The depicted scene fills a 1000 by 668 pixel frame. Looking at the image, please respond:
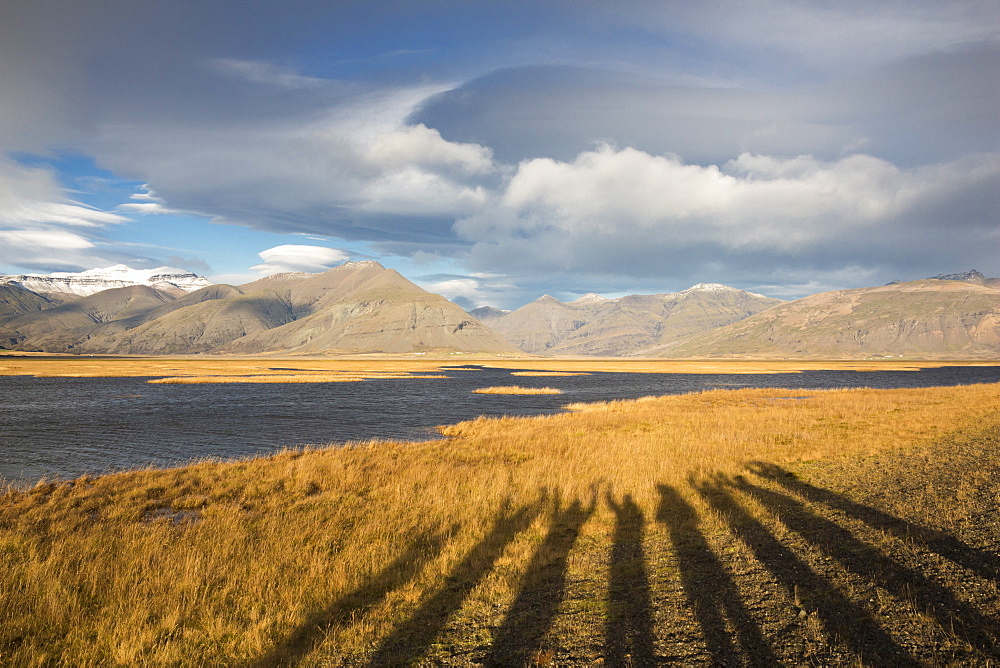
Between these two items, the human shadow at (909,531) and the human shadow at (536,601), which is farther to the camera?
the human shadow at (909,531)

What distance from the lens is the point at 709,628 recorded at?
722 cm

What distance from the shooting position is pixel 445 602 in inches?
343

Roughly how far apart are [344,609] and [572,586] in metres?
4.03

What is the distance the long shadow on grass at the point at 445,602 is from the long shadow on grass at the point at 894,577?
656 cm

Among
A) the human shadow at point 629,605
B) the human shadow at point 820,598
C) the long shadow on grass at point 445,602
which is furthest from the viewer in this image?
the long shadow on grass at point 445,602

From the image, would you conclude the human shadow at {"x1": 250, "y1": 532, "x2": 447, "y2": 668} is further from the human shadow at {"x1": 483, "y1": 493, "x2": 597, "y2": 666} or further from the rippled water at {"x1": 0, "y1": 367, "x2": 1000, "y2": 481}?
the rippled water at {"x1": 0, "y1": 367, "x2": 1000, "y2": 481}

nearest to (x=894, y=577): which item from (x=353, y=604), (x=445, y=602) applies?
(x=445, y=602)

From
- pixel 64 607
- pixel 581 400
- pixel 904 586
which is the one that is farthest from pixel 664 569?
pixel 581 400

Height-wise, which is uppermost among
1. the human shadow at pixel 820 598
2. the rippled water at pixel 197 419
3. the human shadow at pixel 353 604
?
the human shadow at pixel 820 598

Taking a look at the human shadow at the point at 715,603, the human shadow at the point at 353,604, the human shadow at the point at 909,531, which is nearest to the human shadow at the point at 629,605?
→ the human shadow at the point at 715,603

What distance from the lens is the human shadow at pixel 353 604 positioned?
7.18 metres

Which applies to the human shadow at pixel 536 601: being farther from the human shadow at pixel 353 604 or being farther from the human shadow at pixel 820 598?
the human shadow at pixel 820 598

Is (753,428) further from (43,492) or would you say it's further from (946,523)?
(43,492)

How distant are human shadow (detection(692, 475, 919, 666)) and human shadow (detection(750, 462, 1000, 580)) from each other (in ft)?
7.55
